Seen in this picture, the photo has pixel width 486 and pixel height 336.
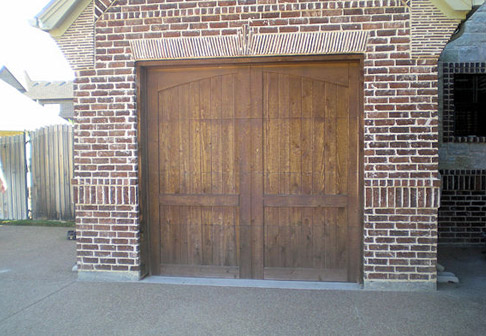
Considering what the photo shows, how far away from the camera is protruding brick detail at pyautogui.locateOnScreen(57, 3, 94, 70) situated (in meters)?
5.07

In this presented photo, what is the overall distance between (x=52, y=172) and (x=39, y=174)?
0.36m

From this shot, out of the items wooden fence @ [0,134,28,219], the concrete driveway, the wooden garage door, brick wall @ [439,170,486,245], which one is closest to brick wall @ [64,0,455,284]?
the wooden garage door

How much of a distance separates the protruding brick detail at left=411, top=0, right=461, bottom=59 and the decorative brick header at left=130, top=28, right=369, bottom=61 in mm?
559

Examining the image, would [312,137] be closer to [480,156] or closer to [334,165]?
[334,165]

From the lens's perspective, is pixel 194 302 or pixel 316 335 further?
pixel 194 302

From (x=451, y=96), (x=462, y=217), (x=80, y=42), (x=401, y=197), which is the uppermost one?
(x=80, y=42)

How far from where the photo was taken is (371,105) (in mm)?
4727

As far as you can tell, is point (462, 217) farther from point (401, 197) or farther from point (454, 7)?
point (454, 7)

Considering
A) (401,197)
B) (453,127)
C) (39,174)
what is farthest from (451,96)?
(39,174)

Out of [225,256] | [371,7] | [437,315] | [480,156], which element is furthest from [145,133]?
[480,156]

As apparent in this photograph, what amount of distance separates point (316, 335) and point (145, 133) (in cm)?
318

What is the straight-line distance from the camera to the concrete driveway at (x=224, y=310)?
3.82 metres

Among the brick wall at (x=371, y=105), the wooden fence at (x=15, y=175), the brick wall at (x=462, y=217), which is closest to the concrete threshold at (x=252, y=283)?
the brick wall at (x=371, y=105)

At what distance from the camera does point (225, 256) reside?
206 inches
